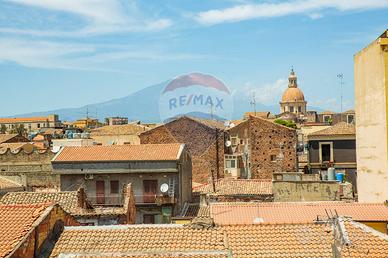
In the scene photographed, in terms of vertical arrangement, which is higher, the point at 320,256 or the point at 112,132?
the point at 112,132

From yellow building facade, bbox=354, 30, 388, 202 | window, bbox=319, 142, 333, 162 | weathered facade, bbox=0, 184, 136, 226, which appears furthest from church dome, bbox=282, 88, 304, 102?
yellow building facade, bbox=354, 30, 388, 202

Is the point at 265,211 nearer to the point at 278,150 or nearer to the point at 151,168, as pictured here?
the point at 151,168

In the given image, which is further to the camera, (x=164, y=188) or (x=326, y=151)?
(x=326, y=151)

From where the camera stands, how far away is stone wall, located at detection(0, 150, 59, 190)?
54.8 meters

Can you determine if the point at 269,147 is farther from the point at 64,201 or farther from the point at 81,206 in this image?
the point at 81,206

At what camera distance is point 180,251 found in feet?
51.0

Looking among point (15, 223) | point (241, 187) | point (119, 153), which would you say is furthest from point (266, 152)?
point (15, 223)

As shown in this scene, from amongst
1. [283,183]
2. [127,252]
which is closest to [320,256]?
[127,252]

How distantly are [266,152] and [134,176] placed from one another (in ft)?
57.9

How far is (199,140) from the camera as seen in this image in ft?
167

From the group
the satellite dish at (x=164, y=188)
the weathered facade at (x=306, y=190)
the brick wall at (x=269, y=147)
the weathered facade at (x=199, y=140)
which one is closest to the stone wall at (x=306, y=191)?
the weathered facade at (x=306, y=190)

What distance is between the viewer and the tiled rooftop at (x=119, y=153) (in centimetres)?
3819

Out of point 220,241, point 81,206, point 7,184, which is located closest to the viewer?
point 220,241

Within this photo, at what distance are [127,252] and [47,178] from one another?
40.9 m
